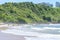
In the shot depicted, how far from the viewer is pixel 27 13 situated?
8906cm

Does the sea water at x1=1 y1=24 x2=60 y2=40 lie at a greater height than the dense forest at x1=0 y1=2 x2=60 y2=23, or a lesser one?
lesser

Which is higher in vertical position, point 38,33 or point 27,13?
point 27,13

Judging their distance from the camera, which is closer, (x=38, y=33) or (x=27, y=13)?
(x=38, y=33)

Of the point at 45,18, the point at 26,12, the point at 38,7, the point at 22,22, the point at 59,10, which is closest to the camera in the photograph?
the point at 22,22

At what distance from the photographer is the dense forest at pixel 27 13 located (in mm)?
79375

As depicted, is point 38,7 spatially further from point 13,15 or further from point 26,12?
point 13,15

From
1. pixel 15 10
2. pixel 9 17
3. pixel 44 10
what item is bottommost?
pixel 9 17

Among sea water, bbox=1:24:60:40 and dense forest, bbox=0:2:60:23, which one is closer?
sea water, bbox=1:24:60:40

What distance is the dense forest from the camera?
79375 millimetres

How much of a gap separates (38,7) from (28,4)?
7462mm

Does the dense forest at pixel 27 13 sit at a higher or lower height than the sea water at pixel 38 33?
→ higher

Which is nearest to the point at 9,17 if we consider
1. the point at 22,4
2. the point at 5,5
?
the point at 5,5

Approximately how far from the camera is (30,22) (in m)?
85.2

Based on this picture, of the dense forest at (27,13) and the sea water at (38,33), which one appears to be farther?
the dense forest at (27,13)
